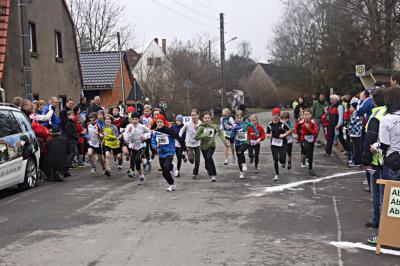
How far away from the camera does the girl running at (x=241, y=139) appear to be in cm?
1322

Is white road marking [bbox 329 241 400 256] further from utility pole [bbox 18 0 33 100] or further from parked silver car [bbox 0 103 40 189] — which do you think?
utility pole [bbox 18 0 33 100]

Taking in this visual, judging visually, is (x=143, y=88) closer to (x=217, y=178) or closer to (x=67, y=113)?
(x=67, y=113)

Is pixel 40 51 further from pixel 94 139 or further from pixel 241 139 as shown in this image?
pixel 241 139

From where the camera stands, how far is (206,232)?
7711mm

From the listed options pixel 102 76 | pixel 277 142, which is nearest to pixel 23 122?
pixel 277 142

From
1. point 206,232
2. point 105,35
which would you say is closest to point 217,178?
point 206,232

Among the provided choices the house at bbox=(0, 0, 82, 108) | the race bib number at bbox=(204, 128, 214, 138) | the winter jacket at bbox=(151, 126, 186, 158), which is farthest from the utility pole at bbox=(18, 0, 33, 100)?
the race bib number at bbox=(204, 128, 214, 138)

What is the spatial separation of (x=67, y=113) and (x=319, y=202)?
8102 millimetres

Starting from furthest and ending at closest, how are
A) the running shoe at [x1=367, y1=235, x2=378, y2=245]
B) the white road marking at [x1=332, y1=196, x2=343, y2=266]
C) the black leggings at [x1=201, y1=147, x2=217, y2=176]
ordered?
the black leggings at [x1=201, y1=147, x2=217, y2=176], the running shoe at [x1=367, y1=235, x2=378, y2=245], the white road marking at [x1=332, y1=196, x2=343, y2=266]

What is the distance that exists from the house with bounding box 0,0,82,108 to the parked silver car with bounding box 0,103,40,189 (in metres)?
2.39

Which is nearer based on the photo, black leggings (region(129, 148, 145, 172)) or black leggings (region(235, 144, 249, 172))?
black leggings (region(129, 148, 145, 172))

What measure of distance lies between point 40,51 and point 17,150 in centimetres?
1164

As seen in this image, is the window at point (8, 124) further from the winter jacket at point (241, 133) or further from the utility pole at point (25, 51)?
the winter jacket at point (241, 133)

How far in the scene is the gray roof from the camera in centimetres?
3500
